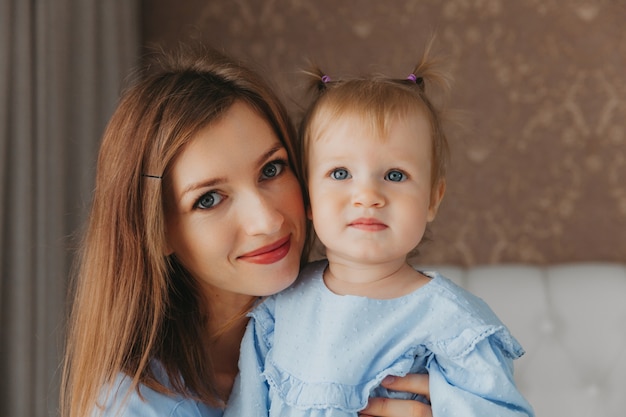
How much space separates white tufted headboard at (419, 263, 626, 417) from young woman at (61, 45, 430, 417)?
1110mm

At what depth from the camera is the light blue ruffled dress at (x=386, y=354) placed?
1426 mm

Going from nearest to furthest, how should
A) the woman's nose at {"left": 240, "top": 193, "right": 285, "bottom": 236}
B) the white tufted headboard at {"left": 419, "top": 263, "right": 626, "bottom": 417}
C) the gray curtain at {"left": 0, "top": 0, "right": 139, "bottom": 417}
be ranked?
the woman's nose at {"left": 240, "top": 193, "right": 285, "bottom": 236} < the gray curtain at {"left": 0, "top": 0, "right": 139, "bottom": 417} < the white tufted headboard at {"left": 419, "top": 263, "right": 626, "bottom": 417}

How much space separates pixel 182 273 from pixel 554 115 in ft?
5.43

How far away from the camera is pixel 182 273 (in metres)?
1.88

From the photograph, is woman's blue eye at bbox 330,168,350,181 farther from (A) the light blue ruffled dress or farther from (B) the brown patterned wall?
(B) the brown patterned wall

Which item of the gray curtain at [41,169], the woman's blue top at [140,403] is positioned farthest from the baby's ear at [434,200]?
the gray curtain at [41,169]

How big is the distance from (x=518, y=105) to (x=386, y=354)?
1.72m

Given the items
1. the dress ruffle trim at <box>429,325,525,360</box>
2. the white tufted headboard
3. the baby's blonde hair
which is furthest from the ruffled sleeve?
the white tufted headboard

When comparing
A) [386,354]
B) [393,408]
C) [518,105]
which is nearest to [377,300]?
[386,354]

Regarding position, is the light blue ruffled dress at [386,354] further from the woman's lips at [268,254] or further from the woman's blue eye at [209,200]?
the woman's blue eye at [209,200]

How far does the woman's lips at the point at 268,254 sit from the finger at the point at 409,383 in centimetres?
33

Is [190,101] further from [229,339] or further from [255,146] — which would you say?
[229,339]

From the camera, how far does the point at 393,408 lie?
1.54m

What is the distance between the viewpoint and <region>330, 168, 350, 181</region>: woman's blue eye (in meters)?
1.55
